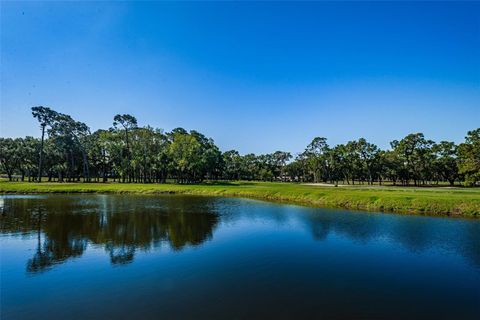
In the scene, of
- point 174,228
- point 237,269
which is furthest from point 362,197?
point 237,269

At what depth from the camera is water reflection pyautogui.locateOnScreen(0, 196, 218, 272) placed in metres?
16.7

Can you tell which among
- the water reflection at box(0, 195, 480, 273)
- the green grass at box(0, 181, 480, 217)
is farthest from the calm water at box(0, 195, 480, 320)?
the green grass at box(0, 181, 480, 217)

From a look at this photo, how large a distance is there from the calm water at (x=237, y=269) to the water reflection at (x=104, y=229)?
117 millimetres

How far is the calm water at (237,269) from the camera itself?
9969 mm

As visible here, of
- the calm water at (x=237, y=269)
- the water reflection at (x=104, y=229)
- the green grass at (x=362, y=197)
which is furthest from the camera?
the green grass at (x=362, y=197)

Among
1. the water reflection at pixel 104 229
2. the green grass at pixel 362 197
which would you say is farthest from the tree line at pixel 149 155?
the water reflection at pixel 104 229

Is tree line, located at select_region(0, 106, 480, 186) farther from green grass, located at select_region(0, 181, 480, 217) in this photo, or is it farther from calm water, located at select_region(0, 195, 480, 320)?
calm water, located at select_region(0, 195, 480, 320)

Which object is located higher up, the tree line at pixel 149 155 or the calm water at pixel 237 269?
the tree line at pixel 149 155

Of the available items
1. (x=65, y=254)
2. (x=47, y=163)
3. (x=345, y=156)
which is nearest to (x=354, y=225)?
(x=65, y=254)

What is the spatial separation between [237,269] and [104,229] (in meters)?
13.8

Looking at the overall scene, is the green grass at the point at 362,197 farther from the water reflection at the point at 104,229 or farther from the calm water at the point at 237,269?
the water reflection at the point at 104,229

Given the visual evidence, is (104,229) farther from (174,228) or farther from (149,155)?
(149,155)

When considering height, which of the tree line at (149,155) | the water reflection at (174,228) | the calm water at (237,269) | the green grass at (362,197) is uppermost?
the tree line at (149,155)

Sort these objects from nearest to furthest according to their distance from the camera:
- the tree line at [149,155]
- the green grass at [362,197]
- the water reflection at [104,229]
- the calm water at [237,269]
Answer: the calm water at [237,269]
the water reflection at [104,229]
the green grass at [362,197]
the tree line at [149,155]
